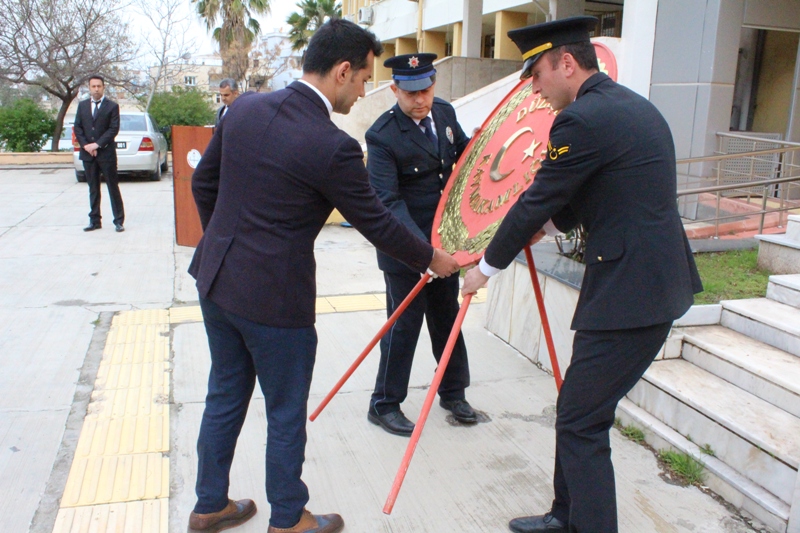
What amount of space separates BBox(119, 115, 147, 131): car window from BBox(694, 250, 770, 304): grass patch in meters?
12.4

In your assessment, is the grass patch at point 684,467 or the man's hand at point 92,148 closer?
the grass patch at point 684,467

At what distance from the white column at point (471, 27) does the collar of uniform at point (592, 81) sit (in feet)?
51.6

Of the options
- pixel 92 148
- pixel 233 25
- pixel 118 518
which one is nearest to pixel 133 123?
pixel 92 148

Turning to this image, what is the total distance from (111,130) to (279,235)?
23.1ft

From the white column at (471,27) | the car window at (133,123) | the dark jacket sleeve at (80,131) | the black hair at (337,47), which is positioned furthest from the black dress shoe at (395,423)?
the white column at (471,27)

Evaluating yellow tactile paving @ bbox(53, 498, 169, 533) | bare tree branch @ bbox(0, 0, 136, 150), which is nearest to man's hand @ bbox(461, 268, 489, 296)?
yellow tactile paving @ bbox(53, 498, 169, 533)

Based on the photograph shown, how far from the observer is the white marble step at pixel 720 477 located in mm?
2679

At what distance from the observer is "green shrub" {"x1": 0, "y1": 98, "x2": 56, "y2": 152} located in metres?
19.0

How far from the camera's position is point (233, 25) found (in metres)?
30.4

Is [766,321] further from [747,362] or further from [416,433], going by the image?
[416,433]

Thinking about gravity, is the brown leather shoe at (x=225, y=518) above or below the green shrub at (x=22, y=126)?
below

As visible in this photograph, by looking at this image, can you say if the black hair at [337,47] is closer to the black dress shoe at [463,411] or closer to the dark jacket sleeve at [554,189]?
the dark jacket sleeve at [554,189]

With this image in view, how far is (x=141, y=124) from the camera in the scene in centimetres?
1447

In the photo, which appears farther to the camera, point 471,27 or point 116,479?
point 471,27
